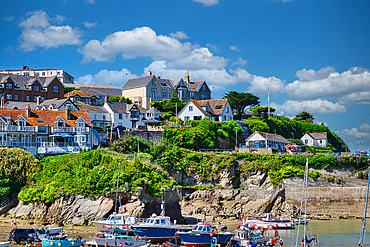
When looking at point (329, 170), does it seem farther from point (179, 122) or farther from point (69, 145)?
point (69, 145)

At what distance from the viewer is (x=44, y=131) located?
52125 mm

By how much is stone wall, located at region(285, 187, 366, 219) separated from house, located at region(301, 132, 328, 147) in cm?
3074

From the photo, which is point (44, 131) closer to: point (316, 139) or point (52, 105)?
point (52, 105)

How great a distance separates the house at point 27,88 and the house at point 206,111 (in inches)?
1011

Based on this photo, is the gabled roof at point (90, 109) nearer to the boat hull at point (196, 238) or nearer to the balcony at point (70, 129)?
the balcony at point (70, 129)

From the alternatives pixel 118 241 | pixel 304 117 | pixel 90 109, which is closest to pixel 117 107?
pixel 90 109

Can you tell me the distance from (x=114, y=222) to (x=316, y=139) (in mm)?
58242

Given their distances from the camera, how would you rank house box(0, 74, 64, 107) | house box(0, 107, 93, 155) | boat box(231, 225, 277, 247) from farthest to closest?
house box(0, 74, 64, 107), house box(0, 107, 93, 155), boat box(231, 225, 277, 247)

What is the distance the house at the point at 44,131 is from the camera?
49.6 metres

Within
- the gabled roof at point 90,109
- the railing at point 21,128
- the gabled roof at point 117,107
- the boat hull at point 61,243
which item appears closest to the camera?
the boat hull at point 61,243

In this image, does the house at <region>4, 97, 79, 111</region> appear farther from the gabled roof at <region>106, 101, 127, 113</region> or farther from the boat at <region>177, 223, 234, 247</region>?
the boat at <region>177, 223, 234, 247</region>

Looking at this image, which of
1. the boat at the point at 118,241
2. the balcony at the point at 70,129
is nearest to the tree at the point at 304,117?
the balcony at the point at 70,129

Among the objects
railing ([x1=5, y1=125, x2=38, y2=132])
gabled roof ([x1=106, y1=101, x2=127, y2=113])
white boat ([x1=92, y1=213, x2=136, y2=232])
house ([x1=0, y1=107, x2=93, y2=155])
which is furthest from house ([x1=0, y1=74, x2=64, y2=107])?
white boat ([x1=92, y1=213, x2=136, y2=232])

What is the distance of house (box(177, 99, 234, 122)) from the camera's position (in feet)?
231
